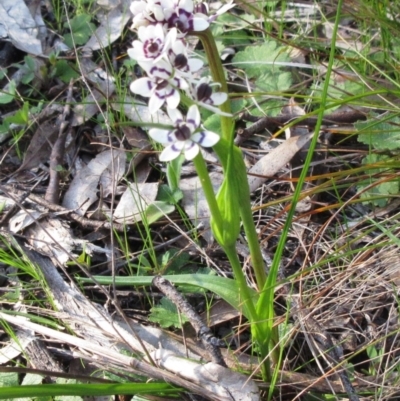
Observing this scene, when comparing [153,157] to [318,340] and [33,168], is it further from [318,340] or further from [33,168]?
[318,340]

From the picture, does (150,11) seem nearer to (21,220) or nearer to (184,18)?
(184,18)

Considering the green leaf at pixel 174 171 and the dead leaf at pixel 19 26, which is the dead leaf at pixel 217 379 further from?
the dead leaf at pixel 19 26

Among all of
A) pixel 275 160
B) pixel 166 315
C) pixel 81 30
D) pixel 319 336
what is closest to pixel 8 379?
pixel 166 315

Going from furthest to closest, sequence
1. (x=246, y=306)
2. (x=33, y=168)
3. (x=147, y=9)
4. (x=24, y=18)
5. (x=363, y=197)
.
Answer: (x=24, y=18), (x=33, y=168), (x=363, y=197), (x=246, y=306), (x=147, y=9)

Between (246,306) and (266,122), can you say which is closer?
(246,306)

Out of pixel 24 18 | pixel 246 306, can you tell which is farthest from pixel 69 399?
pixel 24 18
